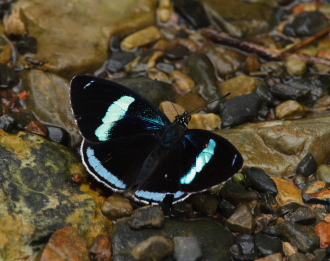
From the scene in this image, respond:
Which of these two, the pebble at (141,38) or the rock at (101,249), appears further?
the pebble at (141,38)

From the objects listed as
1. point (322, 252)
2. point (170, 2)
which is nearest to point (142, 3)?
A: point (170, 2)

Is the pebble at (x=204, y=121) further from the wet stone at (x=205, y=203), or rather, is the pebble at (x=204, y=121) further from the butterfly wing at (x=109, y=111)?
the wet stone at (x=205, y=203)

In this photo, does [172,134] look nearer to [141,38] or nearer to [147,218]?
[147,218]

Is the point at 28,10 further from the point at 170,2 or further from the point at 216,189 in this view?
the point at 216,189

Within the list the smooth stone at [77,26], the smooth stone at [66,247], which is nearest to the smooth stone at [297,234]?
the smooth stone at [66,247]

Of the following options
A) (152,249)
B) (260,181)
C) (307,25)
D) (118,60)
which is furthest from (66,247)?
(307,25)

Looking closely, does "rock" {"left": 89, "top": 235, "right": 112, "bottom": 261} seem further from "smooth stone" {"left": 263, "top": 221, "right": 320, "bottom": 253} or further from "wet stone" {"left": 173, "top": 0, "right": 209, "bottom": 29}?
"wet stone" {"left": 173, "top": 0, "right": 209, "bottom": 29}

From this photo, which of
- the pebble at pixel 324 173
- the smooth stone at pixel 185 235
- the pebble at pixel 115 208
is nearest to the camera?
the smooth stone at pixel 185 235

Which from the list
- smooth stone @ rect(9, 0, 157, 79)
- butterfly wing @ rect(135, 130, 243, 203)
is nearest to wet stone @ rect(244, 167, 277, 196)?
butterfly wing @ rect(135, 130, 243, 203)
